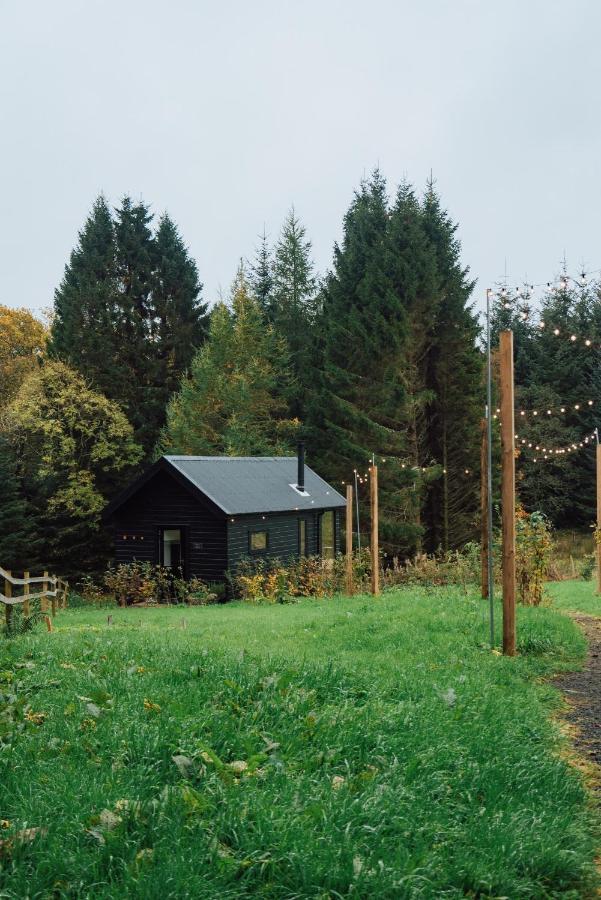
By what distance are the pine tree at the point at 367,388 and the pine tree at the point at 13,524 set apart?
12.2 metres

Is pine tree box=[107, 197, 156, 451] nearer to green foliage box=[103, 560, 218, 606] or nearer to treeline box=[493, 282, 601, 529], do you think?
green foliage box=[103, 560, 218, 606]

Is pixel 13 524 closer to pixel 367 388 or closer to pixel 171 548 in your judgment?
pixel 171 548

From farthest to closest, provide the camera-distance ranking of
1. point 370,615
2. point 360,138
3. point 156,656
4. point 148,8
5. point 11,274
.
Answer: point 11,274 < point 360,138 < point 148,8 < point 370,615 < point 156,656

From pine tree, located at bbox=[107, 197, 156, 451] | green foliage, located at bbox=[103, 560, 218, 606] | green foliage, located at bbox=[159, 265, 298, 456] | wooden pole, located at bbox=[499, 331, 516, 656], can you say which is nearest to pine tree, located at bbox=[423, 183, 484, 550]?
green foliage, located at bbox=[159, 265, 298, 456]

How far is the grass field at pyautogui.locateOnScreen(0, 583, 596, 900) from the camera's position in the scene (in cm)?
325

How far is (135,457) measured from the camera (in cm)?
3291

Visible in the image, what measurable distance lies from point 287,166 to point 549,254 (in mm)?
16489

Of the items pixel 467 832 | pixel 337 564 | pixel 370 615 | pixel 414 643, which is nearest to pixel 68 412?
pixel 337 564

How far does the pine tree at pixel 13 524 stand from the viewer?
3011 cm

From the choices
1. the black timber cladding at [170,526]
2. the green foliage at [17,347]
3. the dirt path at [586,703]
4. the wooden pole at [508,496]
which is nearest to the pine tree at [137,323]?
the green foliage at [17,347]

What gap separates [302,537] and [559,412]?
1773 cm

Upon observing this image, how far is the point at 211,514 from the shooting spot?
22.6m

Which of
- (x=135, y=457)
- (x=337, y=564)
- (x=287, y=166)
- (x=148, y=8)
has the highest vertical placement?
(x=287, y=166)

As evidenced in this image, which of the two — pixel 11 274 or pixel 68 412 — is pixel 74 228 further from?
pixel 68 412
